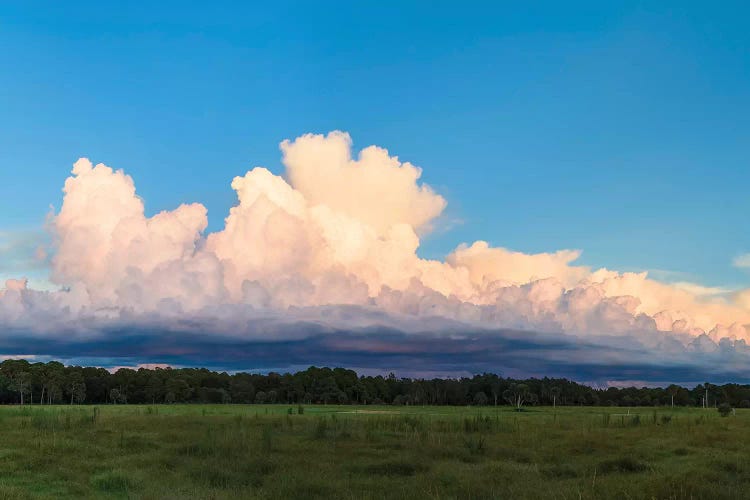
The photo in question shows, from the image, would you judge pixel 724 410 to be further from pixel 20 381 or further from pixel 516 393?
pixel 20 381

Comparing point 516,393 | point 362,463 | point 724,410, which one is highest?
point 362,463

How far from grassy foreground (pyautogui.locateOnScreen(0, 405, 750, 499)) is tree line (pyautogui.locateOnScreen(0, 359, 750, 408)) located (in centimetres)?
9627

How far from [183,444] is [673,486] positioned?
20439mm

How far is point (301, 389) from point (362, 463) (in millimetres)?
140064

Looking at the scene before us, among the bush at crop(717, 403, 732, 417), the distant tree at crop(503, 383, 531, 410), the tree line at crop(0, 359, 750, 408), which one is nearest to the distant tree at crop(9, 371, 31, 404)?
the tree line at crop(0, 359, 750, 408)

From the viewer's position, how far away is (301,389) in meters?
160

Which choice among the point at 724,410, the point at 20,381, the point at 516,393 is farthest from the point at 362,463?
the point at 516,393

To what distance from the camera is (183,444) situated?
93.8ft

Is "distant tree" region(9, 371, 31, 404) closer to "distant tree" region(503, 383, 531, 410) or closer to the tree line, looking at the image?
the tree line

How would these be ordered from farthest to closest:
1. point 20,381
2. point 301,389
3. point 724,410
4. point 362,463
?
1. point 301,389
2. point 20,381
3. point 724,410
4. point 362,463

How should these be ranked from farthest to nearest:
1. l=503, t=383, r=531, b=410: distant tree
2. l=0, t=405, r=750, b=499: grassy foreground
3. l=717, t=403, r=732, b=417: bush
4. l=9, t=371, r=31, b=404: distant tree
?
l=503, t=383, r=531, b=410: distant tree < l=9, t=371, r=31, b=404: distant tree < l=717, t=403, r=732, b=417: bush < l=0, t=405, r=750, b=499: grassy foreground

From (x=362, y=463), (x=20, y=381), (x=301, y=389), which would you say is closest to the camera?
(x=362, y=463)

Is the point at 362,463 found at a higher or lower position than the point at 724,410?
higher

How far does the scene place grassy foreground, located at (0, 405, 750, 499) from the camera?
59.7 feet
